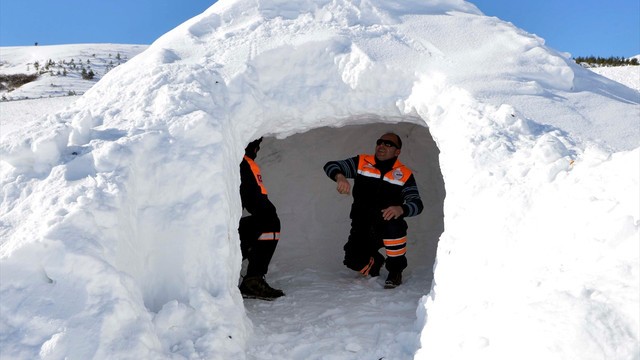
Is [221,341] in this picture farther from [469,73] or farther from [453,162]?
[469,73]

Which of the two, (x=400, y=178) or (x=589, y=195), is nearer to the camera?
(x=589, y=195)

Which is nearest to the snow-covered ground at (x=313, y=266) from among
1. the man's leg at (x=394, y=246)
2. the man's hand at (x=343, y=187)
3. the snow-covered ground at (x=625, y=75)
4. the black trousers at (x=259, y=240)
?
the man's leg at (x=394, y=246)

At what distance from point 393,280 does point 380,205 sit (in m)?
0.67

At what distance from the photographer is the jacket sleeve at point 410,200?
14.0 feet

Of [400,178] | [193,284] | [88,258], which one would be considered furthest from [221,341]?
[400,178]

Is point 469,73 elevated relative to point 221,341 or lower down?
elevated

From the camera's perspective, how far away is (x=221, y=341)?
2750mm

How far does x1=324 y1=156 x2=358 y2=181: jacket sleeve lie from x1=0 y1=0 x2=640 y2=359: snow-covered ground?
555 millimetres

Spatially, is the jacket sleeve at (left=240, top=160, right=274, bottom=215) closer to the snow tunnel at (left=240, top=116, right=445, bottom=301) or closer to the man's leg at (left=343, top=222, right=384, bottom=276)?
the man's leg at (left=343, top=222, right=384, bottom=276)

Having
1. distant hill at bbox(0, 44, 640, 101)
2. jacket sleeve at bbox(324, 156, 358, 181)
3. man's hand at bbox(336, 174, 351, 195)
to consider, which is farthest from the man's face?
distant hill at bbox(0, 44, 640, 101)

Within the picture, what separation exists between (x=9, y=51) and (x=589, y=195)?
2390cm

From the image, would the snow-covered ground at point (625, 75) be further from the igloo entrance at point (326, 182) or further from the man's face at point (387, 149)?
the man's face at point (387, 149)

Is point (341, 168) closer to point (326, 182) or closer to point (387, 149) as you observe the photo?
point (387, 149)

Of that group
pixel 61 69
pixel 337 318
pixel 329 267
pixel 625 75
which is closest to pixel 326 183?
pixel 329 267
